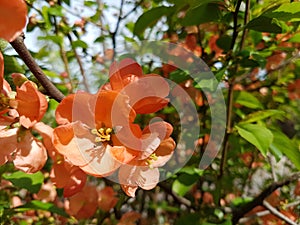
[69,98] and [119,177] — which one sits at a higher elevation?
[69,98]

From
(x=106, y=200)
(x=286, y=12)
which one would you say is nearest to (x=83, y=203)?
(x=106, y=200)

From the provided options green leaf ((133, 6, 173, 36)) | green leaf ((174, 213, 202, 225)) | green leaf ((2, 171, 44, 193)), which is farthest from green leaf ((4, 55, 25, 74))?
green leaf ((174, 213, 202, 225))

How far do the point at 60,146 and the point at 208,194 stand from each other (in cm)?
128

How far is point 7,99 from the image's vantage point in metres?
0.65

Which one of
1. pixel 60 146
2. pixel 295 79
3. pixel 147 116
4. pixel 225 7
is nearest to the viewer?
pixel 60 146

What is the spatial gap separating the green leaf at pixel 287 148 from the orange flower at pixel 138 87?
46cm

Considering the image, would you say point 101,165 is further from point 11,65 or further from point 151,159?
point 11,65

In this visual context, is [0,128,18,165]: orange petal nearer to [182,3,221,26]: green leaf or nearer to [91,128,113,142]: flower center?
[91,128,113,142]: flower center

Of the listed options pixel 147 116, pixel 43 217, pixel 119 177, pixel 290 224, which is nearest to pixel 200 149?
pixel 147 116

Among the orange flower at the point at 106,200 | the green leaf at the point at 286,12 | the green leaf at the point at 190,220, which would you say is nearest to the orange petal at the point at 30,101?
the green leaf at the point at 286,12

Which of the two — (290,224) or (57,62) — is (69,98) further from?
(57,62)

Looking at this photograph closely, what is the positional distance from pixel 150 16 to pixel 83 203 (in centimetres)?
49

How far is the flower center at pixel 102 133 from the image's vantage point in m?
0.68

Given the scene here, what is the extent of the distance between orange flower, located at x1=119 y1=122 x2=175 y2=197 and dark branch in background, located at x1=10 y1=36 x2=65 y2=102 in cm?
15
